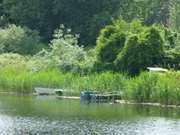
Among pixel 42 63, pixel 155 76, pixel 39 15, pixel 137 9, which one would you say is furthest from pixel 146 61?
pixel 137 9

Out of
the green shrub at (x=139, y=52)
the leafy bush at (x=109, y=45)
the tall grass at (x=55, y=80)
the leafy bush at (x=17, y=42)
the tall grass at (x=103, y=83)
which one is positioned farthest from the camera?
the leafy bush at (x=17, y=42)

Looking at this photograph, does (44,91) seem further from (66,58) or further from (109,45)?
(109,45)

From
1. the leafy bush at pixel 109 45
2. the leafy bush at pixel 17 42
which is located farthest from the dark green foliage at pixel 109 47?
the leafy bush at pixel 17 42

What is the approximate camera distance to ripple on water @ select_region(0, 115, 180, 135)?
32.6m

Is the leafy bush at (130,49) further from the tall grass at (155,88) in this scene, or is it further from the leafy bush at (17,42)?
the leafy bush at (17,42)

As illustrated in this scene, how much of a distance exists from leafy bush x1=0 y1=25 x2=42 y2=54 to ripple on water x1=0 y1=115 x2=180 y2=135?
29.8m

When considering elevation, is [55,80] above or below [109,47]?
below

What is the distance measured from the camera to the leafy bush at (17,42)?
6728 centimetres

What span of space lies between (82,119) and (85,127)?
2916mm

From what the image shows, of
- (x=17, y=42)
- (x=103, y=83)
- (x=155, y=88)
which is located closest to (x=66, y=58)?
(x=103, y=83)

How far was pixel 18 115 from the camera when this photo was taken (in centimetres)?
3881

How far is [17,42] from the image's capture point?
67.9 metres

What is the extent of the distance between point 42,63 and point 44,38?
65.1 feet

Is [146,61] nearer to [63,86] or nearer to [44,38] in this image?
[63,86]
